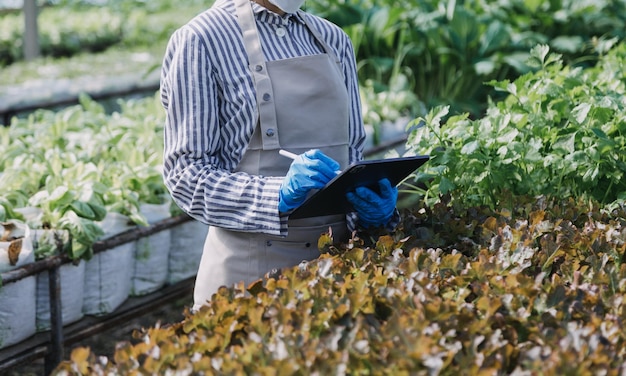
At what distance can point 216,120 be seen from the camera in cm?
220

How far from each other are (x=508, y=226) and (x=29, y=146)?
276cm

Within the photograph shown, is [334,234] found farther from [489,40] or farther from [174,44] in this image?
[489,40]

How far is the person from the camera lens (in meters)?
2.14

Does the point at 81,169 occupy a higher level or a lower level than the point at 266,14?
lower

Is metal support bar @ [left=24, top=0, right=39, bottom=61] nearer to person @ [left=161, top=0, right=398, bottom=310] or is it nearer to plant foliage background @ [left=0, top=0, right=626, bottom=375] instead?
plant foliage background @ [left=0, top=0, right=626, bottom=375]

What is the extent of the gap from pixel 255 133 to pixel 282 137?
0.07m

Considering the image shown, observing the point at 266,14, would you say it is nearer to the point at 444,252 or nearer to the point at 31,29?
the point at 444,252

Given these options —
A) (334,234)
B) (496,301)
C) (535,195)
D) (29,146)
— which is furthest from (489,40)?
(496,301)

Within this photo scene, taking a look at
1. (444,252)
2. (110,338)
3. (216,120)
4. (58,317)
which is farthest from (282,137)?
(110,338)

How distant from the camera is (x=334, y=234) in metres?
2.38

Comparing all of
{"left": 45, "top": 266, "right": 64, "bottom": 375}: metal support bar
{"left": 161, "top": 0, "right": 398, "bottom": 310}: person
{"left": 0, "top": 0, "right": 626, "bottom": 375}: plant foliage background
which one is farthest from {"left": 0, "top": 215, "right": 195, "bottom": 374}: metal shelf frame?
{"left": 161, "top": 0, "right": 398, "bottom": 310}: person

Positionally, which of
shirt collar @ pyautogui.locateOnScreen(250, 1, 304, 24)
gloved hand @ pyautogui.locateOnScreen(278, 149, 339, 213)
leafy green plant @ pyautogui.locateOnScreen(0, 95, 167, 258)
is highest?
shirt collar @ pyautogui.locateOnScreen(250, 1, 304, 24)

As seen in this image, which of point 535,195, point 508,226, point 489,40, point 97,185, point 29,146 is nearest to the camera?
point 508,226

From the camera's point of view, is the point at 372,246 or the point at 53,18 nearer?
the point at 372,246
